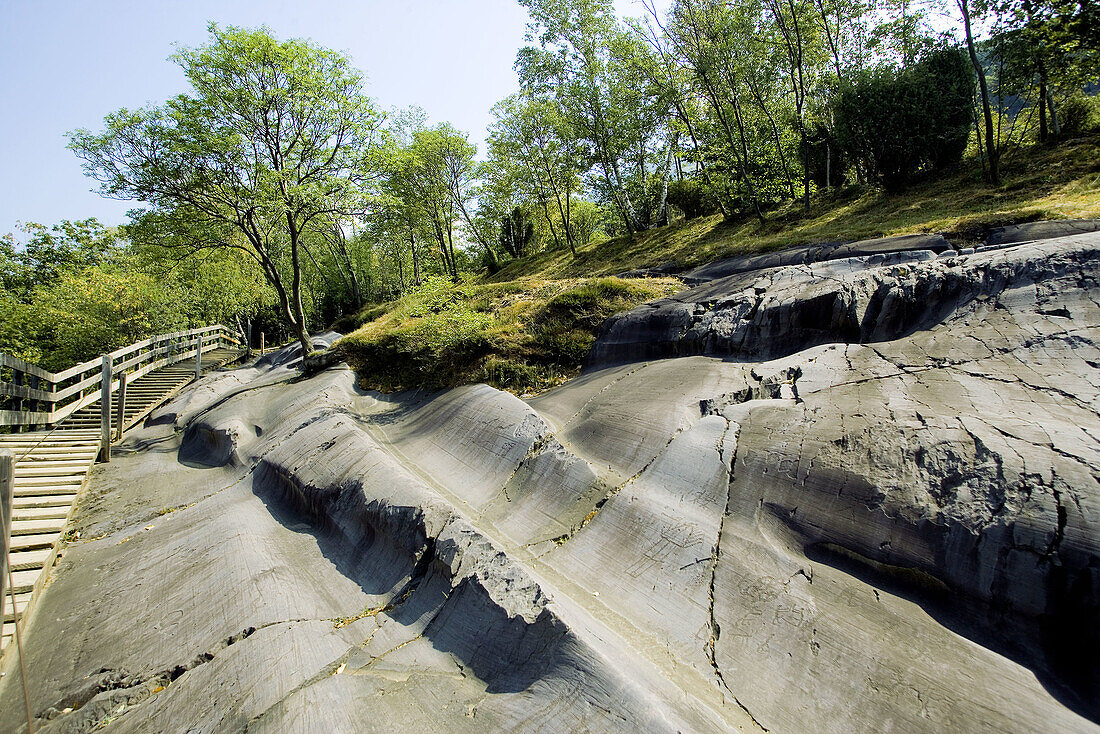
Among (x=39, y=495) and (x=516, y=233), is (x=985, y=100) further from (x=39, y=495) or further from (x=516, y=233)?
(x=516, y=233)

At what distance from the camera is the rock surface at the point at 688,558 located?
2.83 m

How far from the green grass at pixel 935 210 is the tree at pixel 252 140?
402 inches

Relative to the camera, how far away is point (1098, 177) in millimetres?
9523

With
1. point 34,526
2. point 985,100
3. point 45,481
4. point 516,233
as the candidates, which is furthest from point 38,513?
point 516,233

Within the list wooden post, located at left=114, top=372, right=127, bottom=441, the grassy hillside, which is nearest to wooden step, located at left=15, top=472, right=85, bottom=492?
wooden post, located at left=114, top=372, right=127, bottom=441

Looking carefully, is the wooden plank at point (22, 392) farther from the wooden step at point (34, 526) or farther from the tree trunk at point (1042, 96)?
the tree trunk at point (1042, 96)

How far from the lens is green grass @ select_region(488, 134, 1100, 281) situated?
8406 millimetres

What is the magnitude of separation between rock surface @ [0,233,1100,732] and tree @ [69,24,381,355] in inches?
404

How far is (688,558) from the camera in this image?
3.91 metres

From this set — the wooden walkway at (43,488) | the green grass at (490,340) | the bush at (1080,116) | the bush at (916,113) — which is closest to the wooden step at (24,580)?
the wooden walkway at (43,488)

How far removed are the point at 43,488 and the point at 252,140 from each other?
467 inches

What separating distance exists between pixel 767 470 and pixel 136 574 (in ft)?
21.4

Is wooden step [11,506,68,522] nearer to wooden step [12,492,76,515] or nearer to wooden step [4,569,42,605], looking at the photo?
wooden step [12,492,76,515]

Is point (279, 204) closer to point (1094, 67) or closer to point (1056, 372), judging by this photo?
point (1056, 372)
